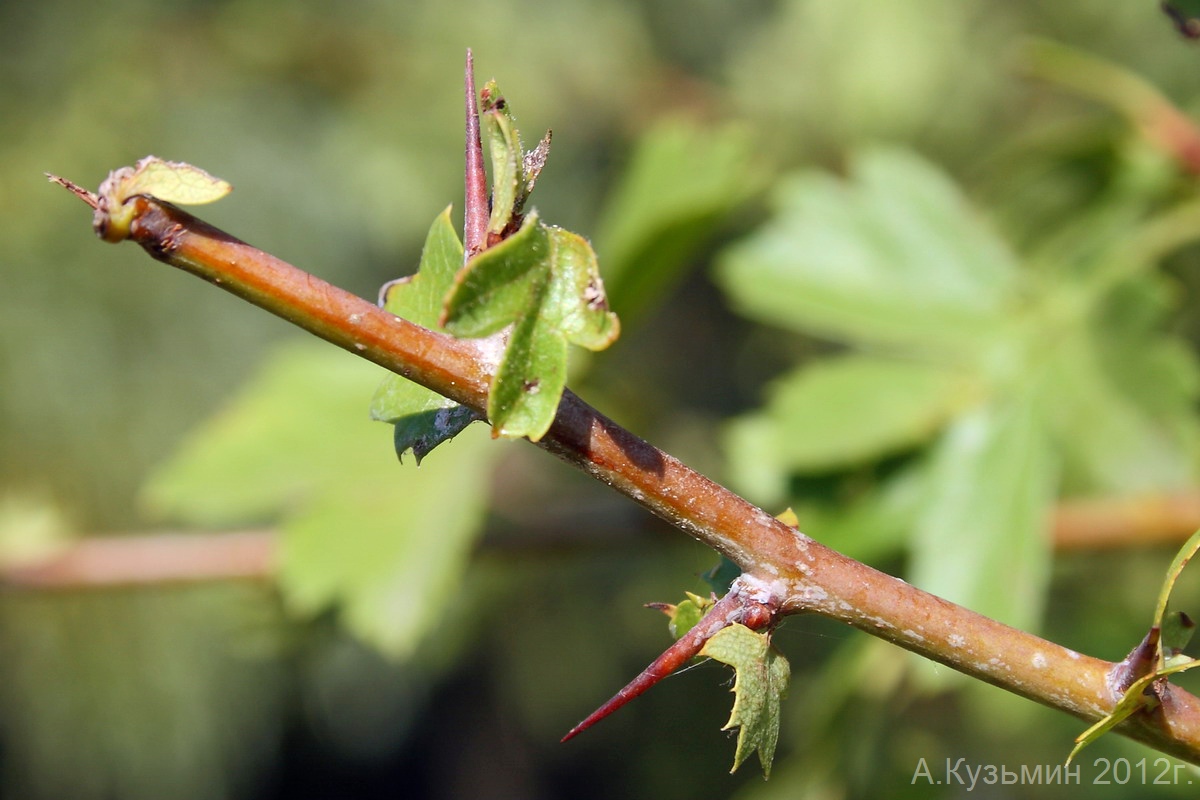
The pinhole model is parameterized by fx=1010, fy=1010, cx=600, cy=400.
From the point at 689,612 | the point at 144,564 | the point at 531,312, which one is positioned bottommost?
the point at 144,564

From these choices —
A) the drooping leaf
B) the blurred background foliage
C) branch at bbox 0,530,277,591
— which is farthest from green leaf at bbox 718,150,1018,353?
the drooping leaf

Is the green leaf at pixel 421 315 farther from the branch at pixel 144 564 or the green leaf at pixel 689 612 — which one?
the branch at pixel 144 564

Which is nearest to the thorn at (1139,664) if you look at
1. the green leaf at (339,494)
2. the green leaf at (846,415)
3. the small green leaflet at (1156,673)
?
the small green leaflet at (1156,673)

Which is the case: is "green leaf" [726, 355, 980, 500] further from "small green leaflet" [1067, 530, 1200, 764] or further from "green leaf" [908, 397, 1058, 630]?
"small green leaflet" [1067, 530, 1200, 764]

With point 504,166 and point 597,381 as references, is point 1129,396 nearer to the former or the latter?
point 597,381

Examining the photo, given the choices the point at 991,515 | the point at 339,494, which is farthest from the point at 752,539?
the point at 339,494

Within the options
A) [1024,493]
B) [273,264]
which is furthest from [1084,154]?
[273,264]

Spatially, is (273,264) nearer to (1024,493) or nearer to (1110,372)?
(1024,493)
